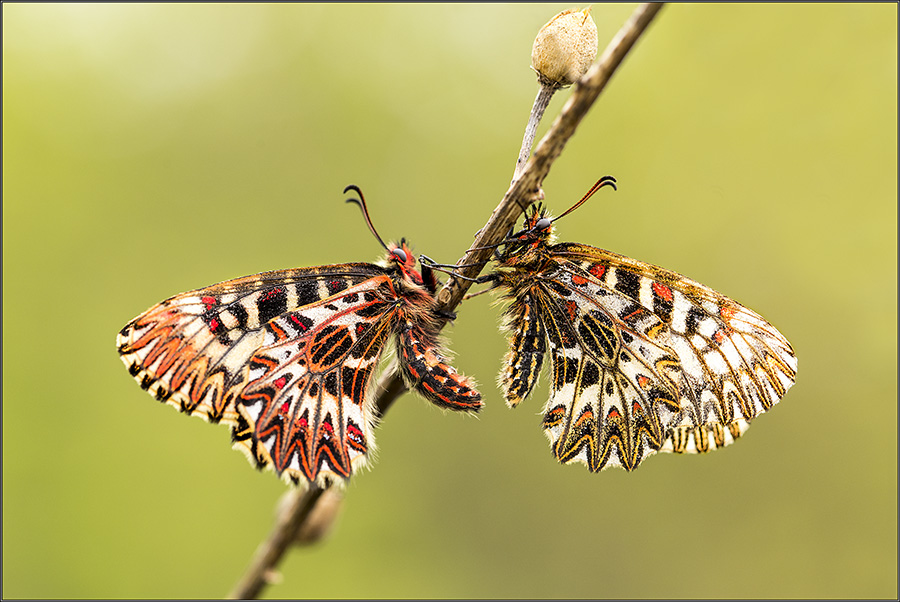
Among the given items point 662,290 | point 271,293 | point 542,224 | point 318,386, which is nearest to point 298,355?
point 318,386

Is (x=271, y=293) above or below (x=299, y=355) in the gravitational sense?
above

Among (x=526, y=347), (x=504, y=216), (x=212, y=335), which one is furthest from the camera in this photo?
(x=526, y=347)

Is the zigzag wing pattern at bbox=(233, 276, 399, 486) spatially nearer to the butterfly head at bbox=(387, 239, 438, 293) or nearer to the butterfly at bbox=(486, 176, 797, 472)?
the butterfly head at bbox=(387, 239, 438, 293)

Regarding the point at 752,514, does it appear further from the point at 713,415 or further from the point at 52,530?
the point at 52,530

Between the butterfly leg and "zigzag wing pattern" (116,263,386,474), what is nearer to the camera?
"zigzag wing pattern" (116,263,386,474)

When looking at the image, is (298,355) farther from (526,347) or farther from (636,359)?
(636,359)

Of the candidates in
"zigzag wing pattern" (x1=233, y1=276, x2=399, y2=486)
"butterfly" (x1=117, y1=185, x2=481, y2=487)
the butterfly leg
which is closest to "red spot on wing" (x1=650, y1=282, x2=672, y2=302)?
the butterfly leg
